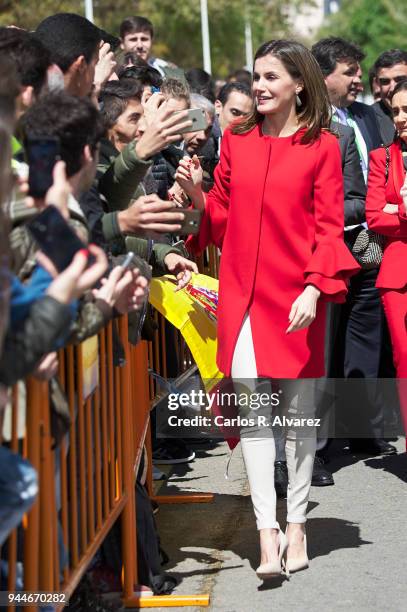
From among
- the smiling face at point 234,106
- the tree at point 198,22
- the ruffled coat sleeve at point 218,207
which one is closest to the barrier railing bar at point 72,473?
the ruffled coat sleeve at point 218,207

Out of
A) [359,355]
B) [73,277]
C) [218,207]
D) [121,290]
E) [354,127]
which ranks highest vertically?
[354,127]

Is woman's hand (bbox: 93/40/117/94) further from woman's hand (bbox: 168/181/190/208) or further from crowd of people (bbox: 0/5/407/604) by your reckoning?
woman's hand (bbox: 168/181/190/208)

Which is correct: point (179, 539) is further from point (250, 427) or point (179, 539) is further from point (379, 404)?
point (379, 404)

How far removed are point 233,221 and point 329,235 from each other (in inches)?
16.5

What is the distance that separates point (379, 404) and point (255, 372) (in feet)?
9.61

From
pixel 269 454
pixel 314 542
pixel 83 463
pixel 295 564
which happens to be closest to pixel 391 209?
pixel 314 542

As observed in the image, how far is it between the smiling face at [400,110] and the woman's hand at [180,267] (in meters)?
1.67

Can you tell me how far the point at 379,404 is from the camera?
8.17 metres

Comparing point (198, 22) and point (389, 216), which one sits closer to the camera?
point (389, 216)

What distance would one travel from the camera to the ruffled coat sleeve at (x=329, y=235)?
535 centimetres

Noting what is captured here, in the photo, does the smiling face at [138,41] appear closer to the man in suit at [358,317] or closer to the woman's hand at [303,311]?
the man in suit at [358,317]

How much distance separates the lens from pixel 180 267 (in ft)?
19.7

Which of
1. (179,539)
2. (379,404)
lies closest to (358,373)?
(379,404)

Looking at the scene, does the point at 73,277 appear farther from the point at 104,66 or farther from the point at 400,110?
the point at 400,110
